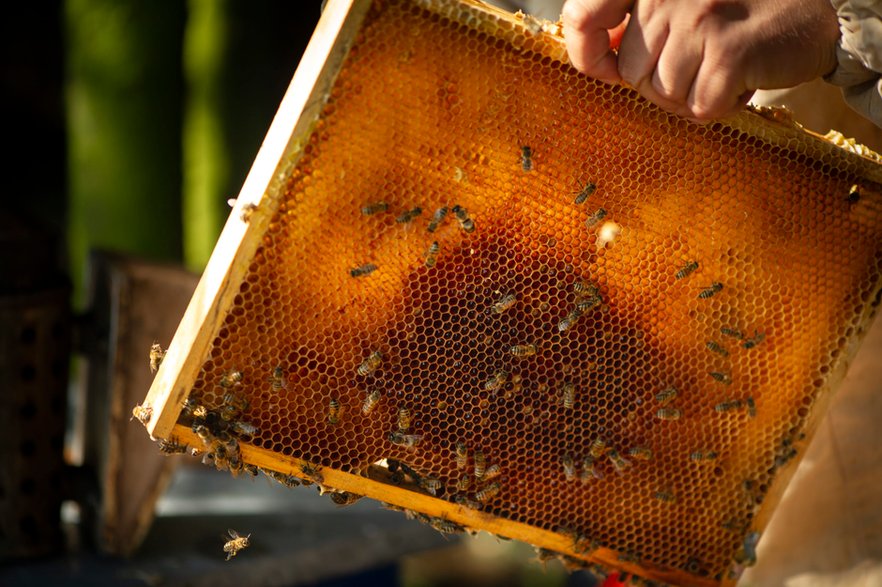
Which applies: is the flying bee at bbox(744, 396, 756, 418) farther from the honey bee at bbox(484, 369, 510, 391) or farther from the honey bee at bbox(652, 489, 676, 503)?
the honey bee at bbox(484, 369, 510, 391)

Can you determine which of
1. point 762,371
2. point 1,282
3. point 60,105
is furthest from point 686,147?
point 60,105

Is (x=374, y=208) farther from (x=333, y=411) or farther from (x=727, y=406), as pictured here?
(x=727, y=406)

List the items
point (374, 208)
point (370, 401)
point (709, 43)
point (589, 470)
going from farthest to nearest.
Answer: point (589, 470)
point (370, 401)
point (374, 208)
point (709, 43)

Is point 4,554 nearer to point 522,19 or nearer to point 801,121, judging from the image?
point 522,19

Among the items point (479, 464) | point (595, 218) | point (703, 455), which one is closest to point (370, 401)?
point (479, 464)

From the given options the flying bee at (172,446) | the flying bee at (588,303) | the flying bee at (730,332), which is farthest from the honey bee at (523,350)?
the flying bee at (172,446)

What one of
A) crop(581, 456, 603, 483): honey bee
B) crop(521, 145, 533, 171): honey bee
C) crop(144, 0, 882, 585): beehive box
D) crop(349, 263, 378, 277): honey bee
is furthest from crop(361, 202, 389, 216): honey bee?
crop(581, 456, 603, 483): honey bee

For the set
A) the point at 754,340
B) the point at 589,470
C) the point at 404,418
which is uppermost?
the point at 754,340

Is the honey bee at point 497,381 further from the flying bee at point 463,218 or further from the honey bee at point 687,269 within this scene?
the honey bee at point 687,269
